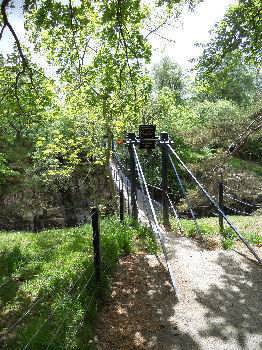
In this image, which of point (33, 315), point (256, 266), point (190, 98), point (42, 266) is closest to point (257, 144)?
point (256, 266)

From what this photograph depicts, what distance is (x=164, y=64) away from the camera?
4712 cm

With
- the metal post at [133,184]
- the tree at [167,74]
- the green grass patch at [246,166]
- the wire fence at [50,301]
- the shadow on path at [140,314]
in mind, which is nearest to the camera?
the wire fence at [50,301]

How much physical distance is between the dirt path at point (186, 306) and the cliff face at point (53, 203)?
38.4 feet

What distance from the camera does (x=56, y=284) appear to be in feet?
18.2

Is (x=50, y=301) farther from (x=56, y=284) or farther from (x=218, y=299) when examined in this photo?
(x=218, y=299)

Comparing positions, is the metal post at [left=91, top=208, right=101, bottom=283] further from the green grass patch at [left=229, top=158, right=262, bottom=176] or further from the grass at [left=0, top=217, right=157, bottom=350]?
the green grass patch at [left=229, top=158, right=262, bottom=176]

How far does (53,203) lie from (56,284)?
46.4 feet

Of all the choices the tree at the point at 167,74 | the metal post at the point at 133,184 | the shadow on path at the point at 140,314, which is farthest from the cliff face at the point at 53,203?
the tree at the point at 167,74

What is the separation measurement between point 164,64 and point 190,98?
548 cm

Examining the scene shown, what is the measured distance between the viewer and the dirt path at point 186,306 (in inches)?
170

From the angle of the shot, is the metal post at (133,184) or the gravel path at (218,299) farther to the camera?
the metal post at (133,184)

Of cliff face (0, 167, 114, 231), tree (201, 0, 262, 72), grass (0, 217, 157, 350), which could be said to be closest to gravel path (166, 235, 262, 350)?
grass (0, 217, 157, 350)

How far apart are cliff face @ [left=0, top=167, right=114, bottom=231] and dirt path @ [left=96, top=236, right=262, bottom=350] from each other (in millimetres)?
11691

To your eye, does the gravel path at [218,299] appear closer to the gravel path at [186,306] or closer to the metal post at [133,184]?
the gravel path at [186,306]
